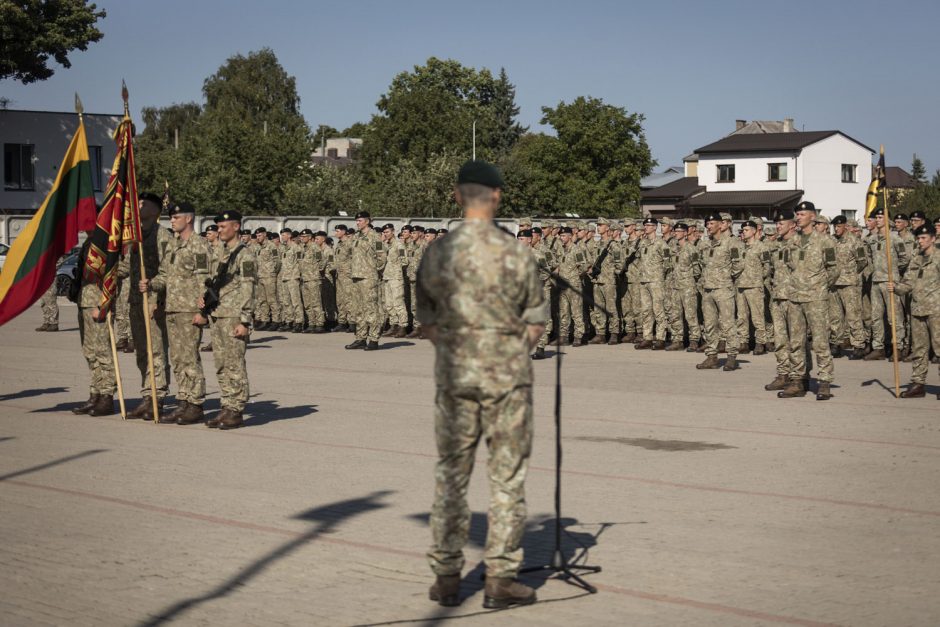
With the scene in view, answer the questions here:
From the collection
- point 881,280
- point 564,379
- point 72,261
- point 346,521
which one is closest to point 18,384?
point 564,379

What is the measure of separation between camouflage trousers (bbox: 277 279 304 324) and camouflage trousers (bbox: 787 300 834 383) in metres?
15.8

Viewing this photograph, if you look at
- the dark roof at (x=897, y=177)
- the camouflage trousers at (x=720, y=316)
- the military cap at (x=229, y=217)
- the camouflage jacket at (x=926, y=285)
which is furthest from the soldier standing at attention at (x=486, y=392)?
the dark roof at (x=897, y=177)

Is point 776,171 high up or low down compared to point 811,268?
up

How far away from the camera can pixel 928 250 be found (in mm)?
15828

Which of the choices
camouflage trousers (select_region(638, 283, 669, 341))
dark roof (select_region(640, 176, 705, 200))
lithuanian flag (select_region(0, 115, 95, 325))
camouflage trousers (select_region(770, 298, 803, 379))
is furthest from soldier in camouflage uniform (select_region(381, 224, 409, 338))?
dark roof (select_region(640, 176, 705, 200))

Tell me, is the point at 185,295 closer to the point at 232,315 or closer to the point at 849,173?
the point at 232,315

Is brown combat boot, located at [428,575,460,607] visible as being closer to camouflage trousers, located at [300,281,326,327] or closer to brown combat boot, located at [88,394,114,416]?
brown combat boot, located at [88,394,114,416]

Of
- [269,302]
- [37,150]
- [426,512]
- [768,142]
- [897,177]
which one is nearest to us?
[426,512]

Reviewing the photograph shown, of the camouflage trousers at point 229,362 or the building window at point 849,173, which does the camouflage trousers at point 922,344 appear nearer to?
the camouflage trousers at point 229,362

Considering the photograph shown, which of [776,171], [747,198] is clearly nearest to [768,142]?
[776,171]

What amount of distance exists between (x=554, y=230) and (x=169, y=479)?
16.7 meters

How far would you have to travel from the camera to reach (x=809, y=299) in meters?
15.2

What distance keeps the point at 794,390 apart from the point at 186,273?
7.37 metres

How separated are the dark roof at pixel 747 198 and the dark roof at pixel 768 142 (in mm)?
3131
